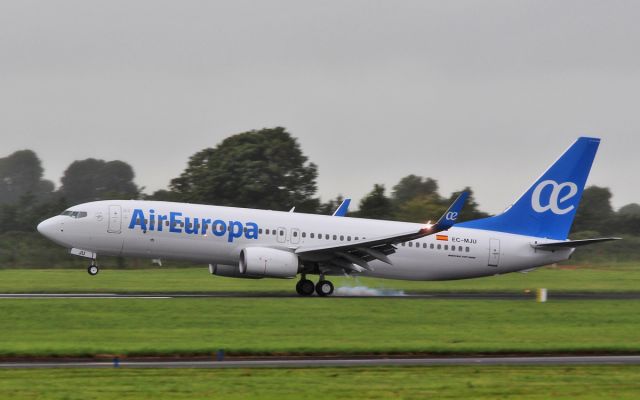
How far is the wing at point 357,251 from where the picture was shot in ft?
121

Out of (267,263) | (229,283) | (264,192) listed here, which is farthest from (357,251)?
(264,192)

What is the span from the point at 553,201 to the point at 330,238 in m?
9.74

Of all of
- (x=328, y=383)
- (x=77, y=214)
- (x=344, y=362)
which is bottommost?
(x=328, y=383)

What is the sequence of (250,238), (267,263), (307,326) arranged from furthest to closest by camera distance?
(250,238), (267,263), (307,326)

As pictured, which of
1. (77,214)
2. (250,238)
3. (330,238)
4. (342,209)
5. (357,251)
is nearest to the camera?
(357,251)

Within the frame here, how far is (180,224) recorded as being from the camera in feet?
123

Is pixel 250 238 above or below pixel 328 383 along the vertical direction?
above

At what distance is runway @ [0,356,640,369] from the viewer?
1966cm

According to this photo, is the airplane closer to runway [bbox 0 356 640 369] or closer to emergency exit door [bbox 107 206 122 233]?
emergency exit door [bbox 107 206 122 233]

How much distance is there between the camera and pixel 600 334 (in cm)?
2683

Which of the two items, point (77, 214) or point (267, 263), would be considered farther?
point (77, 214)

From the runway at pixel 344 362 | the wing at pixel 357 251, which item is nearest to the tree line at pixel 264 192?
the wing at pixel 357 251

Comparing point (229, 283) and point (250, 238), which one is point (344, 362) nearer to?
point (250, 238)

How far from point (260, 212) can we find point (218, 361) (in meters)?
19.1
